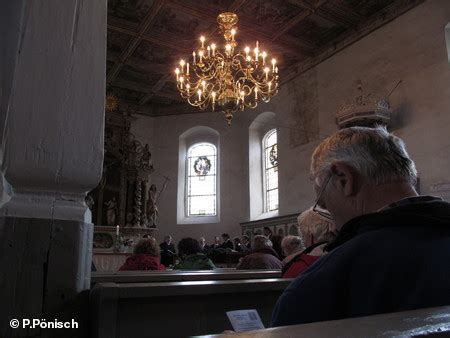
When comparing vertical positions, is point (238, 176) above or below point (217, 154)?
below

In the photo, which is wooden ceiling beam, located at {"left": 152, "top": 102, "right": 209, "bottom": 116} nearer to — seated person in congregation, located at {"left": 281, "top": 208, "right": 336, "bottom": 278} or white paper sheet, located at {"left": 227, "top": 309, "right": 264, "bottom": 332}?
seated person in congregation, located at {"left": 281, "top": 208, "right": 336, "bottom": 278}

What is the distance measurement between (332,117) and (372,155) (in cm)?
993

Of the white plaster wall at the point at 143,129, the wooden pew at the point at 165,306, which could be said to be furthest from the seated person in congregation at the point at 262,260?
the white plaster wall at the point at 143,129

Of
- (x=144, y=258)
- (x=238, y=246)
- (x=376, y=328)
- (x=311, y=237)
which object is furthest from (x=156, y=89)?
(x=376, y=328)

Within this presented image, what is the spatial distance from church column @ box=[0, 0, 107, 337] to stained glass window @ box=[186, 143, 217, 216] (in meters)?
14.2

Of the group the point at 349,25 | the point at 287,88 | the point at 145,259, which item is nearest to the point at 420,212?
the point at 145,259

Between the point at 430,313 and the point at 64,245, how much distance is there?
1051 millimetres

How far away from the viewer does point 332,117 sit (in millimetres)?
11047

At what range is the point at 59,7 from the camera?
4.79ft

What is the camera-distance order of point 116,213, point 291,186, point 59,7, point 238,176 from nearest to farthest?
point 59,7 < point 291,186 < point 116,213 < point 238,176

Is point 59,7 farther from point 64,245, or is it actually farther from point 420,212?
point 420,212

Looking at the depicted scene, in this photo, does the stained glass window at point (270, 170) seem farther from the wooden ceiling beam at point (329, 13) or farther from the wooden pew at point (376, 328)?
the wooden pew at point (376, 328)

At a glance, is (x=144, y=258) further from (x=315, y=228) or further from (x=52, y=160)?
(x=52, y=160)

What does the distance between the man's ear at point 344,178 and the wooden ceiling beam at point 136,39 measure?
9495 millimetres
